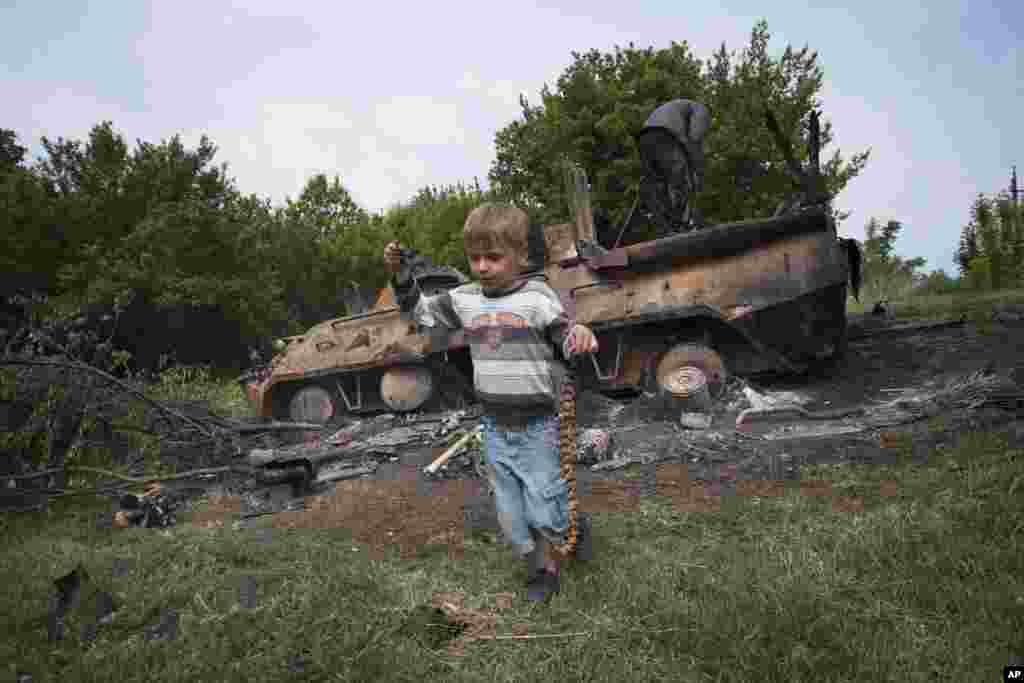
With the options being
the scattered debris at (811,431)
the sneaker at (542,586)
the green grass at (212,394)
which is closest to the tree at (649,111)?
the green grass at (212,394)

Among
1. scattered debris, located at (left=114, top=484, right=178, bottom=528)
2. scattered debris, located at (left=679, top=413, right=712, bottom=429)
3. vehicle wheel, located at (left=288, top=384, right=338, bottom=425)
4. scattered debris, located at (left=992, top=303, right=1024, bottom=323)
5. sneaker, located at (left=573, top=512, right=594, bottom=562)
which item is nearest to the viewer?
sneaker, located at (left=573, top=512, right=594, bottom=562)

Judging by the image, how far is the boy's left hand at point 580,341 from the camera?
101 inches

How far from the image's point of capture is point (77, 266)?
56.9ft

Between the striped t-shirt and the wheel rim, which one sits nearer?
the striped t-shirt

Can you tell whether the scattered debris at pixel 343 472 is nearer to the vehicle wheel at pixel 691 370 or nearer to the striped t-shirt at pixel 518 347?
the vehicle wheel at pixel 691 370

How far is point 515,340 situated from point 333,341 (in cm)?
682

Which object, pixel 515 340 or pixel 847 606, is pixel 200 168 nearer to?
pixel 515 340

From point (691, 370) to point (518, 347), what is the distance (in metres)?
4.31

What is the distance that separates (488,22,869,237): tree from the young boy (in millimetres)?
15867

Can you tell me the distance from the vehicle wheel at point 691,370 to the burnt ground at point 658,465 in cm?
18

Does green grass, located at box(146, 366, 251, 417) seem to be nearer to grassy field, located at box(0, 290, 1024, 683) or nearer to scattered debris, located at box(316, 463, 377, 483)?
scattered debris, located at box(316, 463, 377, 483)

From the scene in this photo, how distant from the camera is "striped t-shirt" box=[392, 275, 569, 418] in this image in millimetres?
2715

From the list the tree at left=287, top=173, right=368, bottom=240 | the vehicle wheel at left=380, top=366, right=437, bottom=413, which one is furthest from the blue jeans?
the tree at left=287, top=173, right=368, bottom=240

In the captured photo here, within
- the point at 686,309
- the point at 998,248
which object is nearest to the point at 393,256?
the point at 686,309
